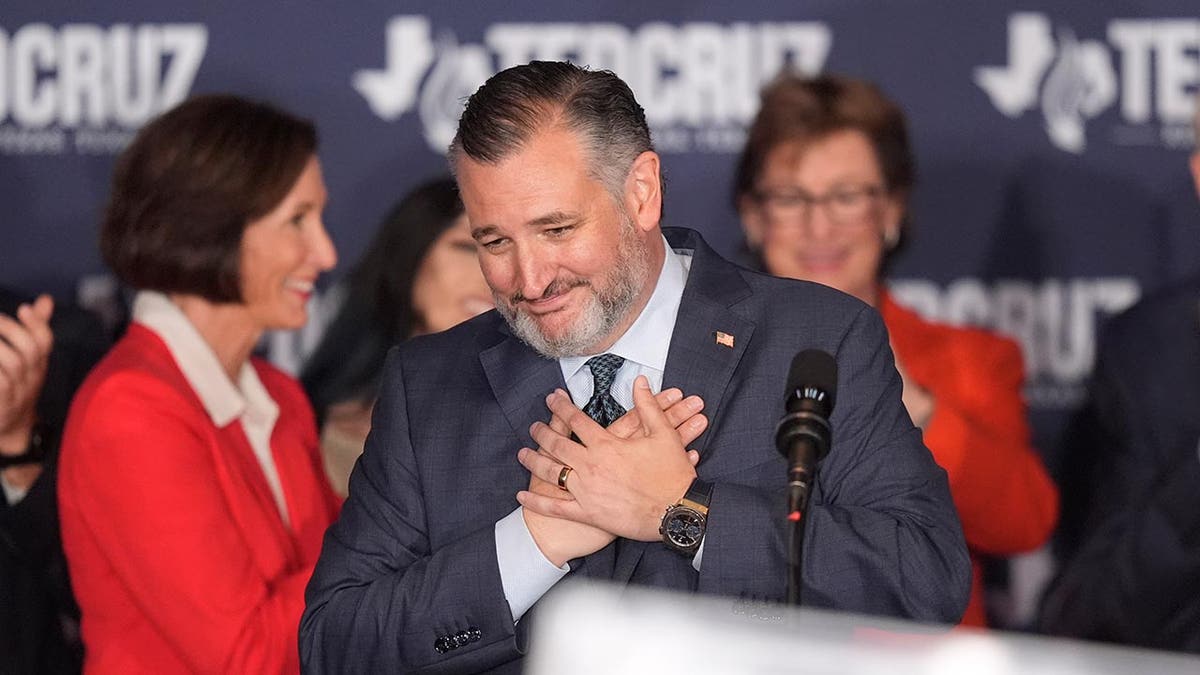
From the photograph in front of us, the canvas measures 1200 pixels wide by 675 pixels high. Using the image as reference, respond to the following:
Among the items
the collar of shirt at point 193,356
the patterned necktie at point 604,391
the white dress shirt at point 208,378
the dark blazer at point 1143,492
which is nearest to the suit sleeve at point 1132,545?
the dark blazer at point 1143,492

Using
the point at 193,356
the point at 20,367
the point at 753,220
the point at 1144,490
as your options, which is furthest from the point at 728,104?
the point at 20,367

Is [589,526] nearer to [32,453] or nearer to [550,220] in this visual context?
[550,220]

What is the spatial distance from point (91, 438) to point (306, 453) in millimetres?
646

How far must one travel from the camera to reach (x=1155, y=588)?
11.4ft

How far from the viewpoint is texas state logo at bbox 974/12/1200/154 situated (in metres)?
4.44

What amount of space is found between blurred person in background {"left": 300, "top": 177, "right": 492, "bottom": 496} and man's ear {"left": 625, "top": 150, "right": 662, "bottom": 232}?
1670 mm

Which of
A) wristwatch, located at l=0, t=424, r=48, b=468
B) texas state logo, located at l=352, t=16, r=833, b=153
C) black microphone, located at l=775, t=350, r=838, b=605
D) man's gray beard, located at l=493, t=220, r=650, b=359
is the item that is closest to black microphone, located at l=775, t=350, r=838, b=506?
black microphone, located at l=775, t=350, r=838, b=605

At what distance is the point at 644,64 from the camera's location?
455 cm

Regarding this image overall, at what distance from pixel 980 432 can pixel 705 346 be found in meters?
1.67

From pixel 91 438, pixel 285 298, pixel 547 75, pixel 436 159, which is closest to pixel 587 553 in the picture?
pixel 547 75

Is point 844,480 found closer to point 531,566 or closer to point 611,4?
point 531,566

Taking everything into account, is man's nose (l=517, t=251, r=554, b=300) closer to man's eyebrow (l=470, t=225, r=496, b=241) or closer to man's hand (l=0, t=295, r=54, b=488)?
man's eyebrow (l=470, t=225, r=496, b=241)

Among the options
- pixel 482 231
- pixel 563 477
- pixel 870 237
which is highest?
pixel 482 231

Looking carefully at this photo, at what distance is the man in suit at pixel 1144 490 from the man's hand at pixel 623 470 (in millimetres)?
1549
